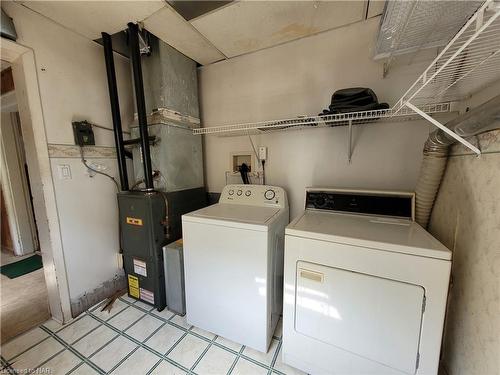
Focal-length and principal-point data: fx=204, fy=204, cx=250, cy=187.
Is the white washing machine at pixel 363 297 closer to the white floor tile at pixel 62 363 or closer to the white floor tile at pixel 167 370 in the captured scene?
the white floor tile at pixel 167 370

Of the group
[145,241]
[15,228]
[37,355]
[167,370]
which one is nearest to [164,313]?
[167,370]

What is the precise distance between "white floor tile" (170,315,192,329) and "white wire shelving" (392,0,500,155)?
208 cm

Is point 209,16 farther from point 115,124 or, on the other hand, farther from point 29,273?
point 29,273

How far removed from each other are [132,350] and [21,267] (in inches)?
97.1

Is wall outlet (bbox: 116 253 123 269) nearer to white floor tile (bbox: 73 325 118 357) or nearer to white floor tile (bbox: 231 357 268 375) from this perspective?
white floor tile (bbox: 73 325 118 357)

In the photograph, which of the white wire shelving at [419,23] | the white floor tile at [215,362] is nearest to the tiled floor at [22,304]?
the white floor tile at [215,362]

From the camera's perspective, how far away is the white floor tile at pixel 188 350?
1.37 m

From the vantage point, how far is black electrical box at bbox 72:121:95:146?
1.74 meters

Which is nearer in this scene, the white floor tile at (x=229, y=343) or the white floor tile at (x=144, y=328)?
the white floor tile at (x=229, y=343)

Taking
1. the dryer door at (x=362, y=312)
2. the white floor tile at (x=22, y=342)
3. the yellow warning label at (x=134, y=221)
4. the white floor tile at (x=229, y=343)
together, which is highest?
the yellow warning label at (x=134, y=221)

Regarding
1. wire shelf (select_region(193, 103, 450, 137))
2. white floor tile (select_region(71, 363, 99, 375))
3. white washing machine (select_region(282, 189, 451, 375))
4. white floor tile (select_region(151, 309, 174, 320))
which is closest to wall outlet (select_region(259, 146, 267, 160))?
wire shelf (select_region(193, 103, 450, 137))

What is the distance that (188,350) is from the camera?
145 cm

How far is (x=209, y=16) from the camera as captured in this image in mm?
1509

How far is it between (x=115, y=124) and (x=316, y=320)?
2.23 meters
